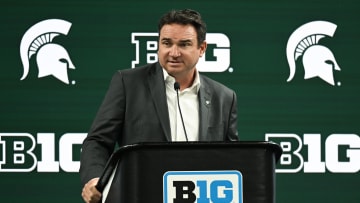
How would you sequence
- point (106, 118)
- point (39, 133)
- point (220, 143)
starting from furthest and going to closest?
point (39, 133), point (106, 118), point (220, 143)

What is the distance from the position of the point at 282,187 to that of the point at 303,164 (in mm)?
162

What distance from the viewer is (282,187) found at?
4211 millimetres

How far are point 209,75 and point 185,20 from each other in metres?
1.43

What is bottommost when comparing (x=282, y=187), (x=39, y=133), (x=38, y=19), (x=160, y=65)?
(x=282, y=187)

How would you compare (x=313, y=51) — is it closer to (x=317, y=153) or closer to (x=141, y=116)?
(x=317, y=153)

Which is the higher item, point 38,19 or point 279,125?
point 38,19

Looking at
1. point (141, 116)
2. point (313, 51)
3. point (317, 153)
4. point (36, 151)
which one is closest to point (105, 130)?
point (141, 116)

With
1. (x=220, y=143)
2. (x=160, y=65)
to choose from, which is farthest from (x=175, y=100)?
(x=220, y=143)

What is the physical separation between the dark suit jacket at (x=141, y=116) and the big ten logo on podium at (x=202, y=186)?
0.56 metres

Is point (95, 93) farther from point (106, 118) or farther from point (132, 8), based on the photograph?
point (106, 118)

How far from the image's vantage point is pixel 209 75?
4215 mm

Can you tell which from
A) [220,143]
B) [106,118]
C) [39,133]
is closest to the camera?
[220,143]

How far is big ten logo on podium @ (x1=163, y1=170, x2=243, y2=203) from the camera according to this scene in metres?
2.19

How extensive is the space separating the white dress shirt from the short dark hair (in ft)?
0.58
